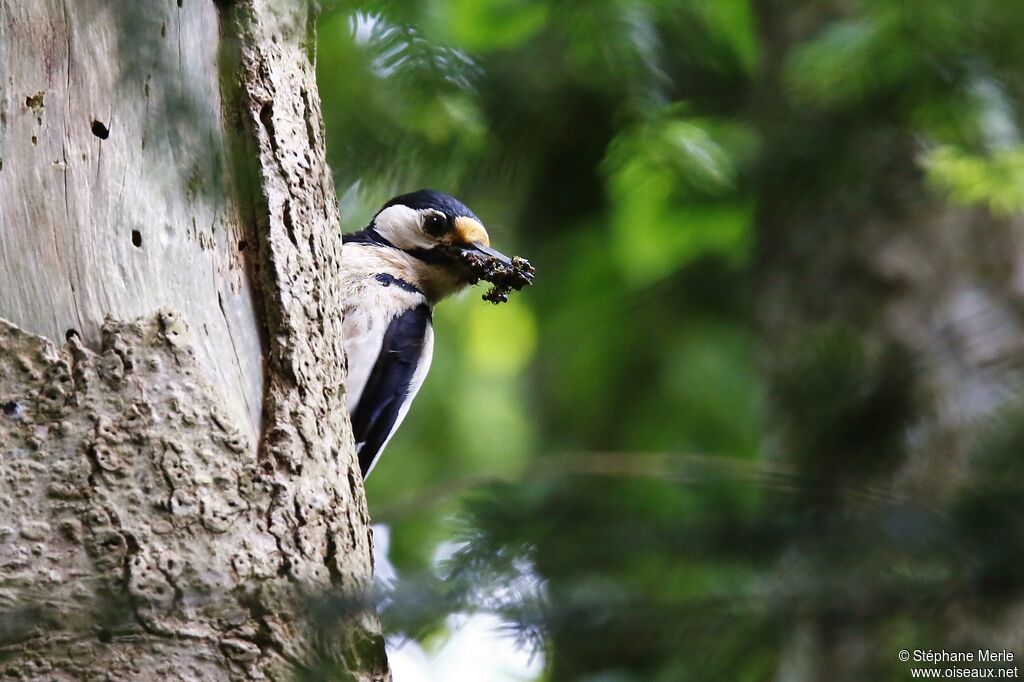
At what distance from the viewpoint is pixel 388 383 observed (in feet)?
12.1

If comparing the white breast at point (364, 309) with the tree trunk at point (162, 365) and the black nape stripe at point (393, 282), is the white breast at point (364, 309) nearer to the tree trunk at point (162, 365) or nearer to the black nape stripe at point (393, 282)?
the black nape stripe at point (393, 282)

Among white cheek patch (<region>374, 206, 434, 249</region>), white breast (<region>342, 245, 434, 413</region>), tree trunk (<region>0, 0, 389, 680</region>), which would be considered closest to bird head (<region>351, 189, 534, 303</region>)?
white cheek patch (<region>374, 206, 434, 249</region>)

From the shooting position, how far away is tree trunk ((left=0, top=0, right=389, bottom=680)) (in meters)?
1.94

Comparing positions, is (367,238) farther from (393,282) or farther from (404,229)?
(393,282)

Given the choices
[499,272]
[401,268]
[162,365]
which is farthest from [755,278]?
[162,365]

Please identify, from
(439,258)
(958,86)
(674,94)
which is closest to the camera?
(958,86)

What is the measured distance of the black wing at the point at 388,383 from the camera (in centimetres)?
366

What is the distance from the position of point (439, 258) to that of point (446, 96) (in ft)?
5.54

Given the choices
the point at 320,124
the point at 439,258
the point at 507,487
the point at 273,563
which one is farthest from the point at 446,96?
the point at 439,258

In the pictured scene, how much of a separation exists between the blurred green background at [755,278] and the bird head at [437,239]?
1.11 ft

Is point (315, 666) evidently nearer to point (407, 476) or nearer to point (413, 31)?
point (413, 31)

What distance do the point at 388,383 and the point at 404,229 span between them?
0.56 m

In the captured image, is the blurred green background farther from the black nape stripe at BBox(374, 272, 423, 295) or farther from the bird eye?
the black nape stripe at BBox(374, 272, 423, 295)

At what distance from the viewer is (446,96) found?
219cm
